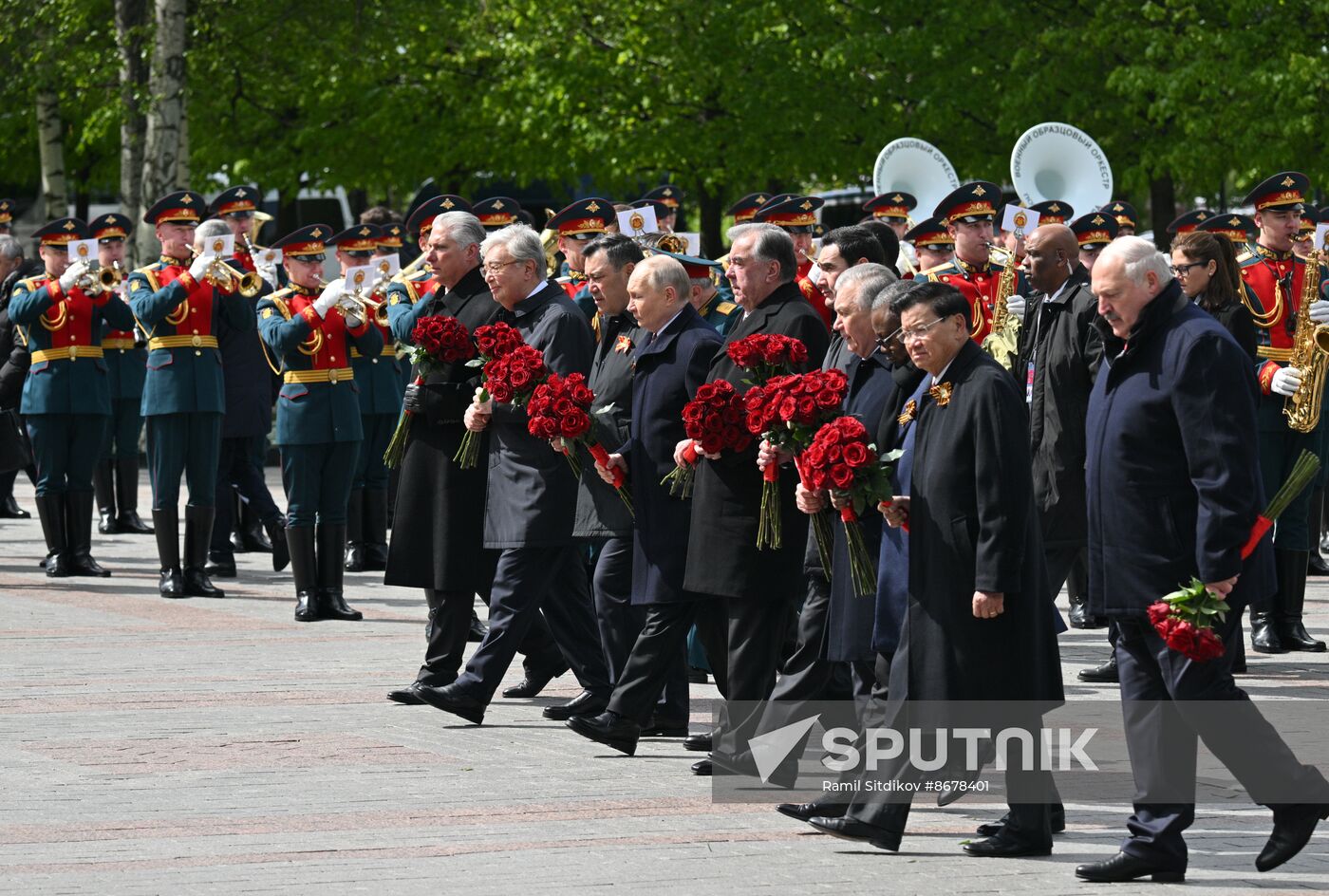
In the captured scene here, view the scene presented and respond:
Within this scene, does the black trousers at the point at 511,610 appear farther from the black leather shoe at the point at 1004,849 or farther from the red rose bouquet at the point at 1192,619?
the red rose bouquet at the point at 1192,619

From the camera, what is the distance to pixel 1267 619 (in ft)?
37.9

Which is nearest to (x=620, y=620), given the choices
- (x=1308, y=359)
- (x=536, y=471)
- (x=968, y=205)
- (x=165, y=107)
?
(x=536, y=471)

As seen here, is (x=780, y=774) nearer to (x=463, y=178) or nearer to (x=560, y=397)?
(x=560, y=397)

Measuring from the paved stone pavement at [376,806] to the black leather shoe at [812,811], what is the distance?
57mm

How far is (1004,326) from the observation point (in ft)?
41.1

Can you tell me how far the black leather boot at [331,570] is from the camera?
42.1ft

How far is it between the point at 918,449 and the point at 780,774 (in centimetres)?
165

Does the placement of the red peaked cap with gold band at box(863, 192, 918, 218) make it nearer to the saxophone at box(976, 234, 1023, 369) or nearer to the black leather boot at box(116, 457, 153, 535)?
the saxophone at box(976, 234, 1023, 369)

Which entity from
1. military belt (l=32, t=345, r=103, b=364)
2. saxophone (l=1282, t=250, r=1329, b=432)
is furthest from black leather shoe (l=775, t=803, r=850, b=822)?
military belt (l=32, t=345, r=103, b=364)

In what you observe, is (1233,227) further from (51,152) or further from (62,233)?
(51,152)

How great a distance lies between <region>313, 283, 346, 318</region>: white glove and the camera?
12922 millimetres

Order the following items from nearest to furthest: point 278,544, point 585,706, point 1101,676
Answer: point 585,706 → point 1101,676 → point 278,544

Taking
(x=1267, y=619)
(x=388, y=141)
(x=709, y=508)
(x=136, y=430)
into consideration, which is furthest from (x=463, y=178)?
(x=709, y=508)

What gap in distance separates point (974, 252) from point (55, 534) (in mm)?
6594
